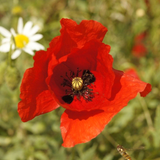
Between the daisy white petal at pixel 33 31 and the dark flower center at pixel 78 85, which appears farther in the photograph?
the daisy white petal at pixel 33 31

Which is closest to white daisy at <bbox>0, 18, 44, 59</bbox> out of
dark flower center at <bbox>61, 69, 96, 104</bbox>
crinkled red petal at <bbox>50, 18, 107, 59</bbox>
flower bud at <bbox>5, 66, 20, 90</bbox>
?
flower bud at <bbox>5, 66, 20, 90</bbox>

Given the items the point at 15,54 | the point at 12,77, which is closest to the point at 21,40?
the point at 15,54

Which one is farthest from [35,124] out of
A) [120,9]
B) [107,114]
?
[120,9]

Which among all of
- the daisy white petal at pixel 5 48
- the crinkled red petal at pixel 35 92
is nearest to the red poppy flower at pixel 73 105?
the crinkled red petal at pixel 35 92

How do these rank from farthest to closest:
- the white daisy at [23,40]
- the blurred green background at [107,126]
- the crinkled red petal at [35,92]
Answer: the blurred green background at [107,126], the white daisy at [23,40], the crinkled red petal at [35,92]

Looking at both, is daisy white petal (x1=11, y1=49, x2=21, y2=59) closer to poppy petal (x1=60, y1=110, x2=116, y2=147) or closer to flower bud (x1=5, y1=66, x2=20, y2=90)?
flower bud (x1=5, y1=66, x2=20, y2=90)

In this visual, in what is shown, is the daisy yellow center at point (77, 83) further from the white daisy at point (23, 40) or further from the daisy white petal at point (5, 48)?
the daisy white petal at point (5, 48)

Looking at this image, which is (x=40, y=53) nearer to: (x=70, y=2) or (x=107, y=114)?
(x=107, y=114)
